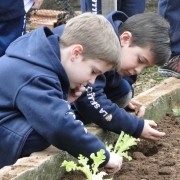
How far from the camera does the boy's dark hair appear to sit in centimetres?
351

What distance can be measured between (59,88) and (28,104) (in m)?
0.21

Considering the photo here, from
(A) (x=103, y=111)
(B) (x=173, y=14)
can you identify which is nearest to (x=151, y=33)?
(A) (x=103, y=111)

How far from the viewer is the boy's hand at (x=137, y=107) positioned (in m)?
3.95

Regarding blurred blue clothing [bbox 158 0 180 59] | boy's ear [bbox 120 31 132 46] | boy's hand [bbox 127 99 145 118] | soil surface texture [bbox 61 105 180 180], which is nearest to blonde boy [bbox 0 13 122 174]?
soil surface texture [bbox 61 105 180 180]

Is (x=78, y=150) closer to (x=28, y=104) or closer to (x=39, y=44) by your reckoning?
(x=28, y=104)

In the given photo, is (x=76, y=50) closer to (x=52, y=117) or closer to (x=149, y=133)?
(x=52, y=117)

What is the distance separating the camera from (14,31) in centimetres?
439

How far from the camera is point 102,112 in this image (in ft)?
11.1

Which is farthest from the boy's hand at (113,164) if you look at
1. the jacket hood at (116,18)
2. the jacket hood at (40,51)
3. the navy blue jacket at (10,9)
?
the navy blue jacket at (10,9)

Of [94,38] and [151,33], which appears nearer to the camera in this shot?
[94,38]

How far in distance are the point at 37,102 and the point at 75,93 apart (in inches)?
18.2

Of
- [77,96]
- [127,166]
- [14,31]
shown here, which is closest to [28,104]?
[77,96]

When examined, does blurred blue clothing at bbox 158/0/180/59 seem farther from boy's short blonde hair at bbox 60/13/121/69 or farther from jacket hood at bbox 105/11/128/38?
boy's short blonde hair at bbox 60/13/121/69

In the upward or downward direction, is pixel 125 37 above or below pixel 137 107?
above
